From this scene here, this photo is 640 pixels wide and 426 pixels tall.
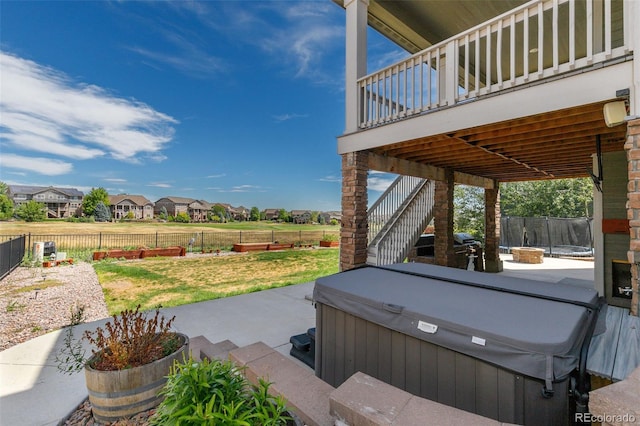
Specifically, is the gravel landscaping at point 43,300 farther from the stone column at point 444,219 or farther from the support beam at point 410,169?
the stone column at point 444,219

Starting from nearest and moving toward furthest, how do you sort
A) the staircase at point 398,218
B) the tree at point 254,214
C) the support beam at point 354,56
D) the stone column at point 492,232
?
the support beam at point 354,56 < the staircase at point 398,218 < the stone column at point 492,232 < the tree at point 254,214

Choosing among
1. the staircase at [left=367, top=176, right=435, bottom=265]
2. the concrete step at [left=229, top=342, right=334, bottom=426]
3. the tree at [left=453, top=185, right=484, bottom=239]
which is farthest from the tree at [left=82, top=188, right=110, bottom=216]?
the tree at [left=453, top=185, right=484, bottom=239]

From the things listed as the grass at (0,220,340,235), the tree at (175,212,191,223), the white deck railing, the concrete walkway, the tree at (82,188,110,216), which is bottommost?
the concrete walkway

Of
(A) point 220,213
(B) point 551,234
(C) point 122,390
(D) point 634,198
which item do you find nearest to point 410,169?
(D) point 634,198

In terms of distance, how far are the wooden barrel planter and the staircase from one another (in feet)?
14.1

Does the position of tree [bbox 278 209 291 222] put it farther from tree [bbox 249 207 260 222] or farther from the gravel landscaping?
the gravel landscaping

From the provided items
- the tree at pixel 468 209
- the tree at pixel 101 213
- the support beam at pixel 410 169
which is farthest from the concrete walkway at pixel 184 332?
the tree at pixel 101 213

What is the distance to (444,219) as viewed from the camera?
21.2 feet

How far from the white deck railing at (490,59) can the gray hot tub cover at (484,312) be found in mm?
2358

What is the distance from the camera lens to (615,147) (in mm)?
Result: 4215

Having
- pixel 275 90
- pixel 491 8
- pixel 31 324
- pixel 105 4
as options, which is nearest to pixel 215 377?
pixel 31 324

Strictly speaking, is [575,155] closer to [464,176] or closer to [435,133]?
[464,176]

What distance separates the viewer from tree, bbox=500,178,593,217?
15.5 metres

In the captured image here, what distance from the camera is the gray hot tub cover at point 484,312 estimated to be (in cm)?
131
